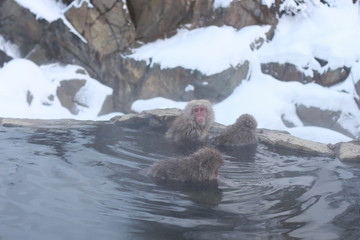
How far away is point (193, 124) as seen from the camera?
6004mm

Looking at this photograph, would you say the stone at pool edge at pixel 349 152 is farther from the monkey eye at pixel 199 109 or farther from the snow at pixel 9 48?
the snow at pixel 9 48

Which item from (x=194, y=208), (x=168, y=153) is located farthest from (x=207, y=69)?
(x=194, y=208)

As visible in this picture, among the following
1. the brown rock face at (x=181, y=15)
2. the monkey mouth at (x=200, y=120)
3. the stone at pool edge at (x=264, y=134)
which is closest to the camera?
the stone at pool edge at (x=264, y=134)

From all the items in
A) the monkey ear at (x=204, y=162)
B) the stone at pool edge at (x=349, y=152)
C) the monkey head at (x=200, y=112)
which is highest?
the monkey head at (x=200, y=112)

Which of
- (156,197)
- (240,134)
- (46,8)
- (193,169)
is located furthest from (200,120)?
(46,8)

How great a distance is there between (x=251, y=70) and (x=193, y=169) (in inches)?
275

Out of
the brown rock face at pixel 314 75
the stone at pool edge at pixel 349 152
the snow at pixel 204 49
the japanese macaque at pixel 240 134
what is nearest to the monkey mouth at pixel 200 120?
the japanese macaque at pixel 240 134

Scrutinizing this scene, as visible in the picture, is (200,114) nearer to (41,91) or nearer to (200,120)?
(200,120)

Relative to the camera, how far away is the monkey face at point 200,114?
233 inches

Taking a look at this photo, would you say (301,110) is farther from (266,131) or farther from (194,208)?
(194,208)

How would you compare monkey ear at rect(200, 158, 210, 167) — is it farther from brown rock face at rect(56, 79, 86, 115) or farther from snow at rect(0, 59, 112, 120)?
brown rock face at rect(56, 79, 86, 115)

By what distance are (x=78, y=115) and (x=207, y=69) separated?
2.91 metres

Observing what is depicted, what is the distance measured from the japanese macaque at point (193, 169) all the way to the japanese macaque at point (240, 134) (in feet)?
5.68

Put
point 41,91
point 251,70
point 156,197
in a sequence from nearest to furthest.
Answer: point 156,197 < point 41,91 < point 251,70
